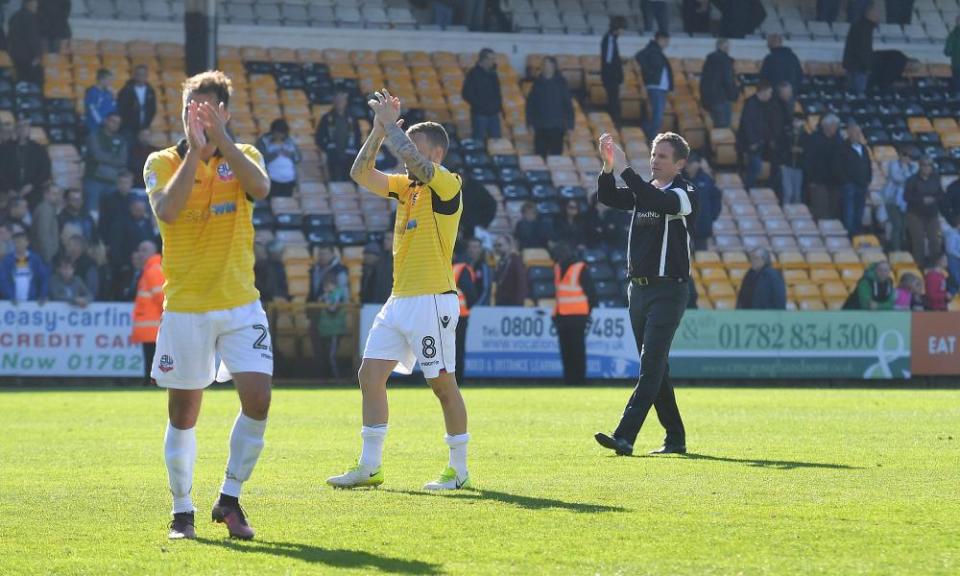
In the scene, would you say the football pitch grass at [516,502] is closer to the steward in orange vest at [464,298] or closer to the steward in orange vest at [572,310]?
the steward in orange vest at [572,310]

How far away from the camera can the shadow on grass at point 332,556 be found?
264 inches

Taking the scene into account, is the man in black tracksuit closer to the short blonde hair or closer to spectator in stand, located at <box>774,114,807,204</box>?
the short blonde hair

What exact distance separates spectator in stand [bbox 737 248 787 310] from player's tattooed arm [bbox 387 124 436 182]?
16442 mm

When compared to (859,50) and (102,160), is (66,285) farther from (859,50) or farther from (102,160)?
(859,50)

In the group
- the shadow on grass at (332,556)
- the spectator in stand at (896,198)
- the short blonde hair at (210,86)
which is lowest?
the shadow on grass at (332,556)

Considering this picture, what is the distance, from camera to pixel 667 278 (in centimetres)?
1167

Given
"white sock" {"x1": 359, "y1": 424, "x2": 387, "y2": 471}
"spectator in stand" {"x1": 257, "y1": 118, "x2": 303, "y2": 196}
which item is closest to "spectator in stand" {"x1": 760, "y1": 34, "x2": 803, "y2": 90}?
"spectator in stand" {"x1": 257, "y1": 118, "x2": 303, "y2": 196}

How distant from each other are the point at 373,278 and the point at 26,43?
7.86 m

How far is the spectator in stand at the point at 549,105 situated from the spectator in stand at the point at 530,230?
3055mm

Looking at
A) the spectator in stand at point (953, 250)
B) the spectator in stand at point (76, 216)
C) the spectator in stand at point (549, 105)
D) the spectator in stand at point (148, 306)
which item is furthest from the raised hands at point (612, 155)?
the spectator in stand at point (953, 250)

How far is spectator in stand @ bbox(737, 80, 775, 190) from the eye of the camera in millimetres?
29953

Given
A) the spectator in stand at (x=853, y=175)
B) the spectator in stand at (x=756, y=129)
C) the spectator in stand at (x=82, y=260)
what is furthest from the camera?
the spectator in stand at (x=756, y=129)

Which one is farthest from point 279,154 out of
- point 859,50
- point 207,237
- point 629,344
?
point 207,237

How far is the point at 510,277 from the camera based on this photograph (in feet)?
80.3
